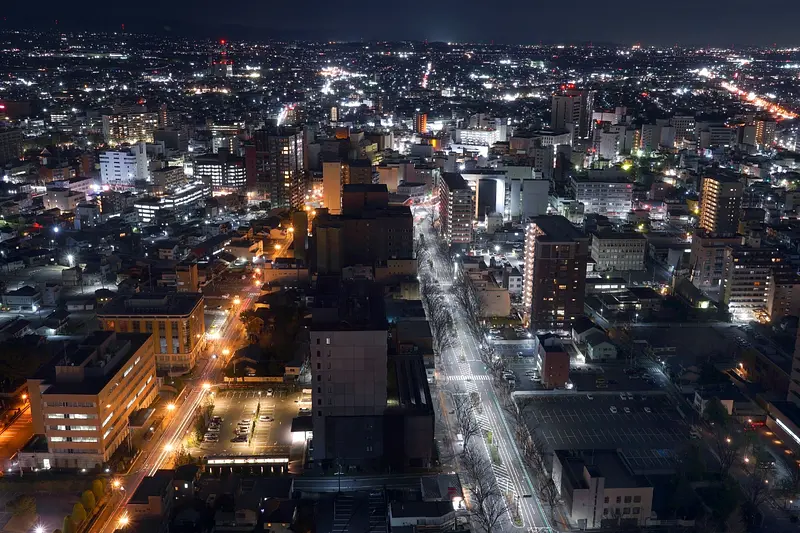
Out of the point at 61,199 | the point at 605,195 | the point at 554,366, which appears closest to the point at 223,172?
the point at 61,199

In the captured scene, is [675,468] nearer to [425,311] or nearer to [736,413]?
[736,413]

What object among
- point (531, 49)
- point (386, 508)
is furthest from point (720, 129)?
point (531, 49)

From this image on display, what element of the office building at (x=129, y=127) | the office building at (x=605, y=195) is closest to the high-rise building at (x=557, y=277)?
the office building at (x=605, y=195)

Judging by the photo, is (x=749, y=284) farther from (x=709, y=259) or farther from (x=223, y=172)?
(x=223, y=172)

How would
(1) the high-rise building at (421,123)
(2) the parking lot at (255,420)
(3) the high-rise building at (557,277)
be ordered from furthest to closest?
(1) the high-rise building at (421,123)
(3) the high-rise building at (557,277)
(2) the parking lot at (255,420)

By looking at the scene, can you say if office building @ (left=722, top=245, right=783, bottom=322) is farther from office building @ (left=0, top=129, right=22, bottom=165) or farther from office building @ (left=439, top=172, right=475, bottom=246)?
office building @ (left=0, top=129, right=22, bottom=165)

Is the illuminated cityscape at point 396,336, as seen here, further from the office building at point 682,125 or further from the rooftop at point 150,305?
the office building at point 682,125
